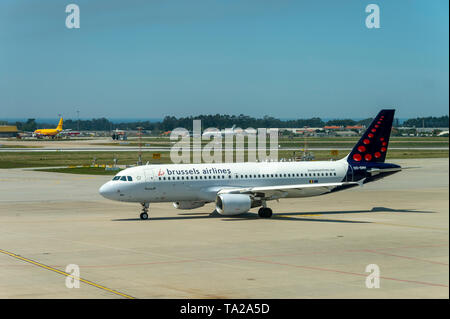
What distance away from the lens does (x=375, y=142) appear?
56.2m

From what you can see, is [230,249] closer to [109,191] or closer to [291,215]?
[109,191]

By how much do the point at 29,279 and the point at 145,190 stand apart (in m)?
20.6

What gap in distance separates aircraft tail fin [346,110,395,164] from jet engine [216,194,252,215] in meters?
10.9

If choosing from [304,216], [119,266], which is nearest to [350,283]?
[119,266]

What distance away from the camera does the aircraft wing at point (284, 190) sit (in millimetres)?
50656

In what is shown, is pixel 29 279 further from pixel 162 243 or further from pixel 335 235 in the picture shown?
pixel 335 235

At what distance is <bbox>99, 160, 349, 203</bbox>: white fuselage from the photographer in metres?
50.1

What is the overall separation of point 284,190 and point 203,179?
20.4 ft

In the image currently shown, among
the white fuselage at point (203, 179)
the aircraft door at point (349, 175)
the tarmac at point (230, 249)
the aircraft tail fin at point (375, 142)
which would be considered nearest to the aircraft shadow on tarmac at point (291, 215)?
the tarmac at point (230, 249)

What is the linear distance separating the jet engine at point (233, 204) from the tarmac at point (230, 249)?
88 cm

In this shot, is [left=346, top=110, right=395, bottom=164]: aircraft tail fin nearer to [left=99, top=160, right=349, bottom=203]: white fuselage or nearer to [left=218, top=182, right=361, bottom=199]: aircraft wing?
[left=99, top=160, right=349, bottom=203]: white fuselage

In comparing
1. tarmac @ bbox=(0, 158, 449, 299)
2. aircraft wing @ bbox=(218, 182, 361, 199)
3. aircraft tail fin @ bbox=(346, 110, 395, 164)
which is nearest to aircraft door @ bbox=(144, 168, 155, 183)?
tarmac @ bbox=(0, 158, 449, 299)

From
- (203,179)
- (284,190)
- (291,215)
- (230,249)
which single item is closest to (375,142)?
(291,215)

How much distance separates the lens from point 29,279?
98.7 ft
